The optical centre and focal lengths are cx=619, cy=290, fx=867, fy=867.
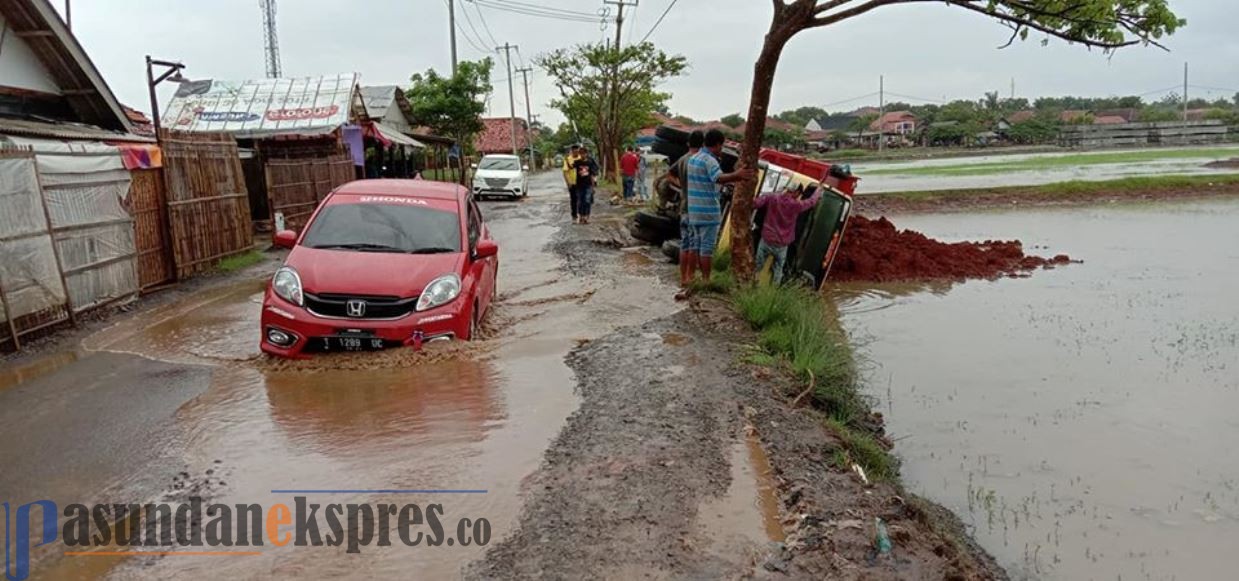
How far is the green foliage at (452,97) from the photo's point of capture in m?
37.6

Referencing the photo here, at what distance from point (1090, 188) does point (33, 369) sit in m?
29.4

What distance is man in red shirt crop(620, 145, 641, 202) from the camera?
2664 centimetres

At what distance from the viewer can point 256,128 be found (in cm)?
2159

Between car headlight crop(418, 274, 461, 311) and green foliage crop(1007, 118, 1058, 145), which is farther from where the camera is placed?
green foliage crop(1007, 118, 1058, 145)

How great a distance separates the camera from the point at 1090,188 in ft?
92.7

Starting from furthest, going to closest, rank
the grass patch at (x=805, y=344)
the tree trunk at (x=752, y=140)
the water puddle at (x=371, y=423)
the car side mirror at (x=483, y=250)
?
1. the tree trunk at (x=752, y=140)
2. the car side mirror at (x=483, y=250)
3. the grass patch at (x=805, y=344)
4. the water puddle at (x=371, y=423)

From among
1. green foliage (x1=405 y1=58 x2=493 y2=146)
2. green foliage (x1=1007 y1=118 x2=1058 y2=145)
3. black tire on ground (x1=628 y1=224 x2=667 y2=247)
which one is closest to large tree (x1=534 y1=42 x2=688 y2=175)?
green foliage (x1=405 y1=58 x2=493 y2=146)

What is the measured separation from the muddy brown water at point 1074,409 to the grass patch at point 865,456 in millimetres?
259

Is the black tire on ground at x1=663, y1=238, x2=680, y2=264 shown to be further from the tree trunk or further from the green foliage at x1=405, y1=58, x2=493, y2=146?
the green foliage at x1=405, y1=58, x2=493, y2=146

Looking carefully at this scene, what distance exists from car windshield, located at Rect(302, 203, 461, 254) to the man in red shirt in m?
18.7

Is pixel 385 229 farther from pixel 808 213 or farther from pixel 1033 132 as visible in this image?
pixel 1033 132

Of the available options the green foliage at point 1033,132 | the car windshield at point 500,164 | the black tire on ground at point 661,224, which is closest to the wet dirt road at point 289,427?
the black tire on ground at point 661,224

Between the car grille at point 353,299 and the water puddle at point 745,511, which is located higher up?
the car grille at point 353,299

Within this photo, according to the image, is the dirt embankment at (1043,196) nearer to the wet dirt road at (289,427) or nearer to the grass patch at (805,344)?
the grass patch at (805,344)
